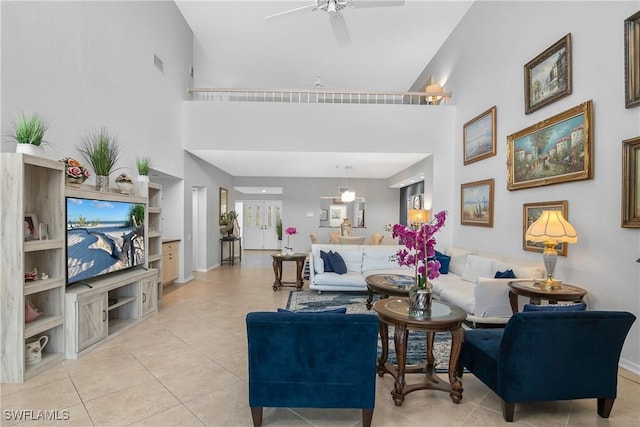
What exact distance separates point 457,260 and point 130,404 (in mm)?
4871

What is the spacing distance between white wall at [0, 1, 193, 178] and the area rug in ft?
10.5

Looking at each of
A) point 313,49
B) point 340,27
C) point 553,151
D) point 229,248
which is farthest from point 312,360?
point 229,248

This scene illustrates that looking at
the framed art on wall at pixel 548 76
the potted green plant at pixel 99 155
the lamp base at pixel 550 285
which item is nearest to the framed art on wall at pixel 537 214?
the lamp base at pixel 550 285

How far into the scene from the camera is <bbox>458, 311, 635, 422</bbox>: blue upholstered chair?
77.5 inches

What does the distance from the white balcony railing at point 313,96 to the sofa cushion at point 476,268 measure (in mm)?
3588

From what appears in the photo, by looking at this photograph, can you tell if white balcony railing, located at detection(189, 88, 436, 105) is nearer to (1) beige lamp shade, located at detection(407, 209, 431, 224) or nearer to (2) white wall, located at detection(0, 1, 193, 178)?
(2) white wall, located at detection(0, 1, 193, 178)

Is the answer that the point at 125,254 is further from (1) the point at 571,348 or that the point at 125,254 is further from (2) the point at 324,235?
(2) the point at 324,235

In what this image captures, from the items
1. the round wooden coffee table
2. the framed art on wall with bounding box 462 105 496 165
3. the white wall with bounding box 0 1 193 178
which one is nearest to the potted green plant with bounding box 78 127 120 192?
the white wall with bounding box 0 1 193 178

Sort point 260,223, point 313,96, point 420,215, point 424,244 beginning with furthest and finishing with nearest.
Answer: point 260,223 < point 313,96 < point 420,215 < point 424,244

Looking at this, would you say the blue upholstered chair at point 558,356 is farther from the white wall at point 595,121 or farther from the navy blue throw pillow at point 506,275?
the navy blue throw pillow at point 506,275

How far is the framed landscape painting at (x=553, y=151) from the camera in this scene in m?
3.33

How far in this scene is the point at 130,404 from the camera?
228 centimetres

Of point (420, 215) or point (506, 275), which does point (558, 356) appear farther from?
point (420, 215)

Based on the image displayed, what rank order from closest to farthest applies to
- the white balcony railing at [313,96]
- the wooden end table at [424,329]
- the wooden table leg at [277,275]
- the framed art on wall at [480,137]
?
1. the wooden end table at [424,329]
2. the framed art on wall at [480,137]
3. the wooden table leg at [277,275]
4. the white balcony railing at [313,96]
